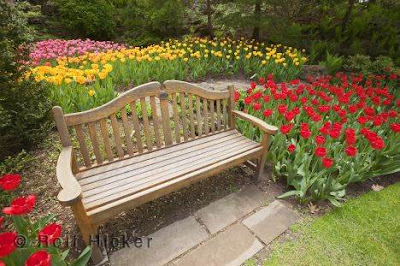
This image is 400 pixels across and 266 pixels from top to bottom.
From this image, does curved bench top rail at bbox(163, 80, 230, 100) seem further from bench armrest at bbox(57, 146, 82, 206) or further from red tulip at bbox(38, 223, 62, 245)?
red tulip at bbox(38, 223, 62, 245)

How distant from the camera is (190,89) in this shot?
2691 millimetres

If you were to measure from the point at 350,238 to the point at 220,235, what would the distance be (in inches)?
48.9

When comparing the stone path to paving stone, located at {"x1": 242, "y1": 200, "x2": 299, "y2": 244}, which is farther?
paving stone, located at {"x1": 242, "y1": 200, "x2": 299, "y2": 244}

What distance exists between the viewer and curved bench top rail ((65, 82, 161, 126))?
2.07 metres

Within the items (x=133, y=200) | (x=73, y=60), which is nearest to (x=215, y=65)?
(x=73, y=60)

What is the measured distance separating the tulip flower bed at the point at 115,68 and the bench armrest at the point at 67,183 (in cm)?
127

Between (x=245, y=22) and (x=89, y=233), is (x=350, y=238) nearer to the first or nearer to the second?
(x=89, y=233)

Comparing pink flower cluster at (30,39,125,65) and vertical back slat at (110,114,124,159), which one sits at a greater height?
pink flower cluster at (30,39,125,65)

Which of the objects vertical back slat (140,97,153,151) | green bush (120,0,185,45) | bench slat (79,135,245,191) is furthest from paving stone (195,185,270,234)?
green bush (120,0,185,45)

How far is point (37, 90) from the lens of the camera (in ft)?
9.62

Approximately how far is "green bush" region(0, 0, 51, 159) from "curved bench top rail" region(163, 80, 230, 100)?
156 cm

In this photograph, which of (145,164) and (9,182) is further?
(145,164)

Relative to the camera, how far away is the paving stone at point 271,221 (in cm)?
235

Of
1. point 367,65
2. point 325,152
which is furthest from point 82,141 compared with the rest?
point 367,65
